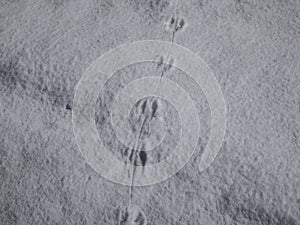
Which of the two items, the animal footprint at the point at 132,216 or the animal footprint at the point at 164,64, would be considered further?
the animal footprint at the point at 164,64

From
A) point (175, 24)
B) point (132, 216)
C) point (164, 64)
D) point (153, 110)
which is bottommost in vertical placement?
point (132, 216)

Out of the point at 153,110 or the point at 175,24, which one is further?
the point at 175,24

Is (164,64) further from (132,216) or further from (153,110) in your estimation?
(132,216)

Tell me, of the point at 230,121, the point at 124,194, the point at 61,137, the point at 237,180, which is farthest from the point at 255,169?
the point at 61,137

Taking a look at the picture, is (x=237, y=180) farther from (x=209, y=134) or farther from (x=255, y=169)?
(x=209, y=134)

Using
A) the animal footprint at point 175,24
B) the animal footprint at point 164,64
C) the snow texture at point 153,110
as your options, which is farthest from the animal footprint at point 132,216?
the animal footprint at point 175,24

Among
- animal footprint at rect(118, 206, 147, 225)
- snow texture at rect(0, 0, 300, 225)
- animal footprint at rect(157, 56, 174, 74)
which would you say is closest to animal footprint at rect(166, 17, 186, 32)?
snow texture at rect(0, 0, 300, 225)

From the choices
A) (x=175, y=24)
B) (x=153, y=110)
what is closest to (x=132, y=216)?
(x=153, y=110)

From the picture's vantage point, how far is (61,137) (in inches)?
76.9

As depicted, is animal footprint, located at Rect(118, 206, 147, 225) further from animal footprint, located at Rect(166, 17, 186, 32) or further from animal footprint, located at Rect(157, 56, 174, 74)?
animal footprint, located at Rect(166, 17, 186, 32)

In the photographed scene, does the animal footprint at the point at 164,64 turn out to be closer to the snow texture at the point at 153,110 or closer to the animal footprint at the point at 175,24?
the snow texture at the point at 153,110

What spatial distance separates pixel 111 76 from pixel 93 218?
64 centimetres

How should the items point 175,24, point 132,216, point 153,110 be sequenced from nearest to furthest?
point 132,216 < point 153,110 < point 175,24

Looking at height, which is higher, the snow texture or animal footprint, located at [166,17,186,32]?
animal footprint, located at [166,17,186,32]
